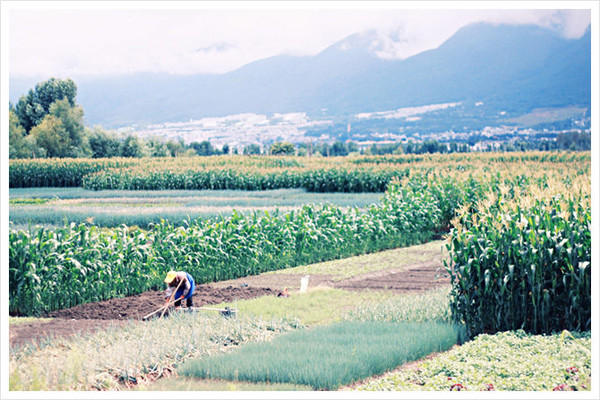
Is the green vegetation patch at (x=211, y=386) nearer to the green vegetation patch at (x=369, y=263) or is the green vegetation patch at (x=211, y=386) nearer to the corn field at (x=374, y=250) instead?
the corn field at (x=374, y=250)

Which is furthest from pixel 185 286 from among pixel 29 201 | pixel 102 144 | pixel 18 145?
pixel 102 144

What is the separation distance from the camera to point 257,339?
9.50m

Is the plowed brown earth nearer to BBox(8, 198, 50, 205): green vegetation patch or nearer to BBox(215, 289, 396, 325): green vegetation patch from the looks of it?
BBox(215, 289, 396, 325): green vegetation patch

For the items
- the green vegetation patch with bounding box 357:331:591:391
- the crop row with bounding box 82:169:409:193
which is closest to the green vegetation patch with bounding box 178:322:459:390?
the green vegetation patch with bounding box 357:331:591:391

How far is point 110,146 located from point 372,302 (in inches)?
3263

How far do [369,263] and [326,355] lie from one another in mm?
10605

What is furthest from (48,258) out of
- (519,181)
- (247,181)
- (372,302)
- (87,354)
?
(247,181)

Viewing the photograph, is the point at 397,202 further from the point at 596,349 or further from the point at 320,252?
the point at 596,349

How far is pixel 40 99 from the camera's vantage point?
4136 inches

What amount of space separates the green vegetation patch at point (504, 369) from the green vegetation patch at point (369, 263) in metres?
7.40

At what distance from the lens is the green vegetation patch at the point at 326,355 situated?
7527 mm

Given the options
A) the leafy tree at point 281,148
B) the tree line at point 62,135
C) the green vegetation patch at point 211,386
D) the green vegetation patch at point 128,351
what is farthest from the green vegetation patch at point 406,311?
the leafy tree at point 281,148

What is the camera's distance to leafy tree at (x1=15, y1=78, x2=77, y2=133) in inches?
3957

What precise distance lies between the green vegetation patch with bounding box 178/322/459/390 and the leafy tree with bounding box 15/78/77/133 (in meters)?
99.2
